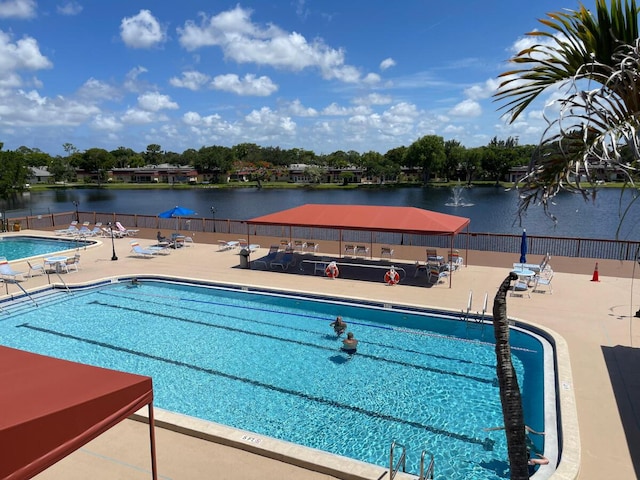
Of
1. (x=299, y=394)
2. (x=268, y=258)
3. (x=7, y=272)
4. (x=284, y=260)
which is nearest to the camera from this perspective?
(x=299, y=394)

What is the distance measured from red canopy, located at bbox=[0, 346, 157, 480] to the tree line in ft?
266

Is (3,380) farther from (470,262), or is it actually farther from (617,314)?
(470,262)

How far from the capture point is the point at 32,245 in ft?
81.6

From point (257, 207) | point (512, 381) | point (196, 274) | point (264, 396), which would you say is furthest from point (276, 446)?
point (257, 207)

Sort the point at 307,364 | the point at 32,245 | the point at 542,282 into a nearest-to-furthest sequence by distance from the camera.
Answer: the point at 307,364, the point at 542,282, the point at 32,245

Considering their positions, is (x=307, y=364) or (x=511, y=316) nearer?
(x=307, y=364)

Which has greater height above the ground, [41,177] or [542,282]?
[41,177]

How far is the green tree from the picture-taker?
321 feet

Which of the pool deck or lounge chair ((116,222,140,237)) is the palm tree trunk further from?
lounge chair ((116,222,140,237))

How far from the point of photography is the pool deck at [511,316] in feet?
19.3

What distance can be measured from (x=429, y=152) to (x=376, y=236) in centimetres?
7989

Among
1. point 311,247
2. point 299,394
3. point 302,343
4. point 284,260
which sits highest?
point 311,247

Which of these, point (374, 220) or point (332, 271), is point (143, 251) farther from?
point (374, 220)

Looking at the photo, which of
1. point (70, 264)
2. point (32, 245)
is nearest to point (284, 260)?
point (70, 264)
